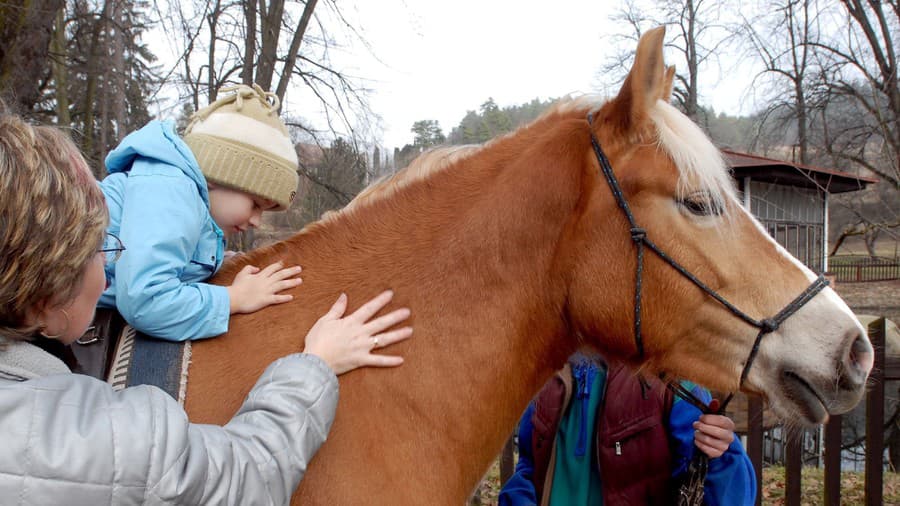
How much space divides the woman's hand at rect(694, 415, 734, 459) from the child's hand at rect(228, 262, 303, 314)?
1625 millimetres

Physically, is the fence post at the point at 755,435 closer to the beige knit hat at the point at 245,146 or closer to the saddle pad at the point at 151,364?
the beige knit hat at the point at 245,146

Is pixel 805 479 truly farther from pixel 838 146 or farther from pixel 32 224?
pixel 838 146

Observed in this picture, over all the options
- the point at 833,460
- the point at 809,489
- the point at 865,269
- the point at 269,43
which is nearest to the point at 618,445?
the point at 833,460

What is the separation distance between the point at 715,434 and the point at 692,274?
739 mm

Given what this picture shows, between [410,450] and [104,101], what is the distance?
1436cm

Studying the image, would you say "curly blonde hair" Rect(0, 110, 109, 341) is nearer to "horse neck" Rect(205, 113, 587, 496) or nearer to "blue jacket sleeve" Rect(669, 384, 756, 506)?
"horse neck" Rect(205, 113, 587, 496)

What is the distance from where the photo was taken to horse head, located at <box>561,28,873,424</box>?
1792 mm

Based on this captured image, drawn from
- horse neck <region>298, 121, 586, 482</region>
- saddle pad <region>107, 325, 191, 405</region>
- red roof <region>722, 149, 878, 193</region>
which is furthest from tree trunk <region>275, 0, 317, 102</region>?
red roof <region>722, 149, 878, 193</region>

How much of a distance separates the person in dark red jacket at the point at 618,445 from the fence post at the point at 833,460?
2.02 metres

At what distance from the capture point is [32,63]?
Result: 21.4 feet

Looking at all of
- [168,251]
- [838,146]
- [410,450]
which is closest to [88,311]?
[168,251]

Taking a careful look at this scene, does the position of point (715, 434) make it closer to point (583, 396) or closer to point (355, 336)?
point (583, 396)

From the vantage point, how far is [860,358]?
1.76 meters

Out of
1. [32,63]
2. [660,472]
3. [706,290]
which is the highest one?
[32,63]
